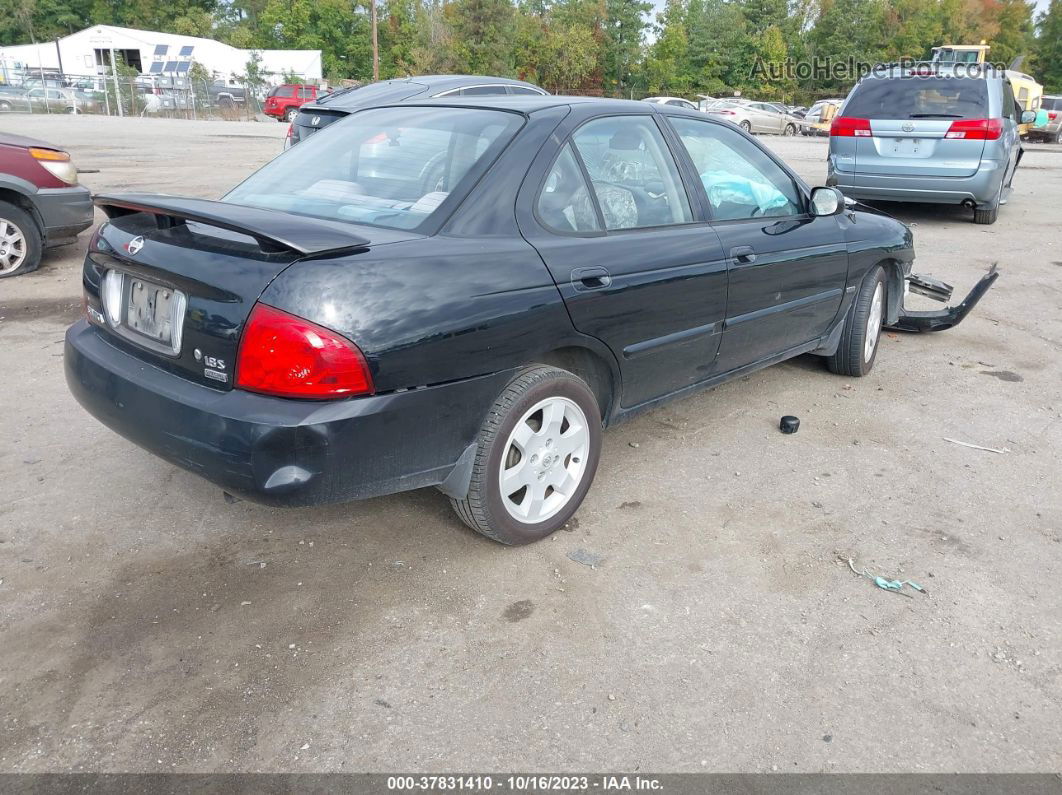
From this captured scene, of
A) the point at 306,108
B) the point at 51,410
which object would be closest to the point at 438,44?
the point at 306,108

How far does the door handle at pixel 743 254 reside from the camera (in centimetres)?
388

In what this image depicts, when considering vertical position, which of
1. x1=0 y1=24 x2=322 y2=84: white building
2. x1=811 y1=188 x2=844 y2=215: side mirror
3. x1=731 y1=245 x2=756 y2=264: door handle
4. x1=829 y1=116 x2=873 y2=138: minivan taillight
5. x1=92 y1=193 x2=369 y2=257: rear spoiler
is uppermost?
x1=0 y1=24 x2=322 y2=84: white building

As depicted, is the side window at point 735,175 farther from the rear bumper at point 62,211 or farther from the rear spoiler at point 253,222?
the rear bumper at point 62,211

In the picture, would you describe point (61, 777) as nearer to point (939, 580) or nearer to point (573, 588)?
point (573, 588)

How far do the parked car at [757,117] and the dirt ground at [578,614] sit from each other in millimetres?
33491

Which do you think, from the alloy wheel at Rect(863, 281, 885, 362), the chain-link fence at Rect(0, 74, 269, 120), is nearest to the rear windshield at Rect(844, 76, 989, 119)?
the alloy wheel at Rect(863, 281, 885, 362)

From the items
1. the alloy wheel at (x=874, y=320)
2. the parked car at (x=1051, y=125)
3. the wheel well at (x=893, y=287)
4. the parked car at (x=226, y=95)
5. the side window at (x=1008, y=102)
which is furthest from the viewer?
the parked car at (x=226, y=95)

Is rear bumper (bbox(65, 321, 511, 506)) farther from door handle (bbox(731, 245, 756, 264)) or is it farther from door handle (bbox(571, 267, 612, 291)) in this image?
door handle (bbox(731, 245, 756, 264))

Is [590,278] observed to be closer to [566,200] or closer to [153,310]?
[566,200]

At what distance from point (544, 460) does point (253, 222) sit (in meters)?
1.33

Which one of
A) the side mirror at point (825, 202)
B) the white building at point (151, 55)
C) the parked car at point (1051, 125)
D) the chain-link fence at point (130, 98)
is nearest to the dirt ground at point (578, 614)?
the side mirror at point (825, 202)

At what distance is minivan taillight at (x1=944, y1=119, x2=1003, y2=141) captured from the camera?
9.96 m

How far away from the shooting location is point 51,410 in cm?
445

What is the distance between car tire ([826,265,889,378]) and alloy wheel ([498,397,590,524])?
249cm
